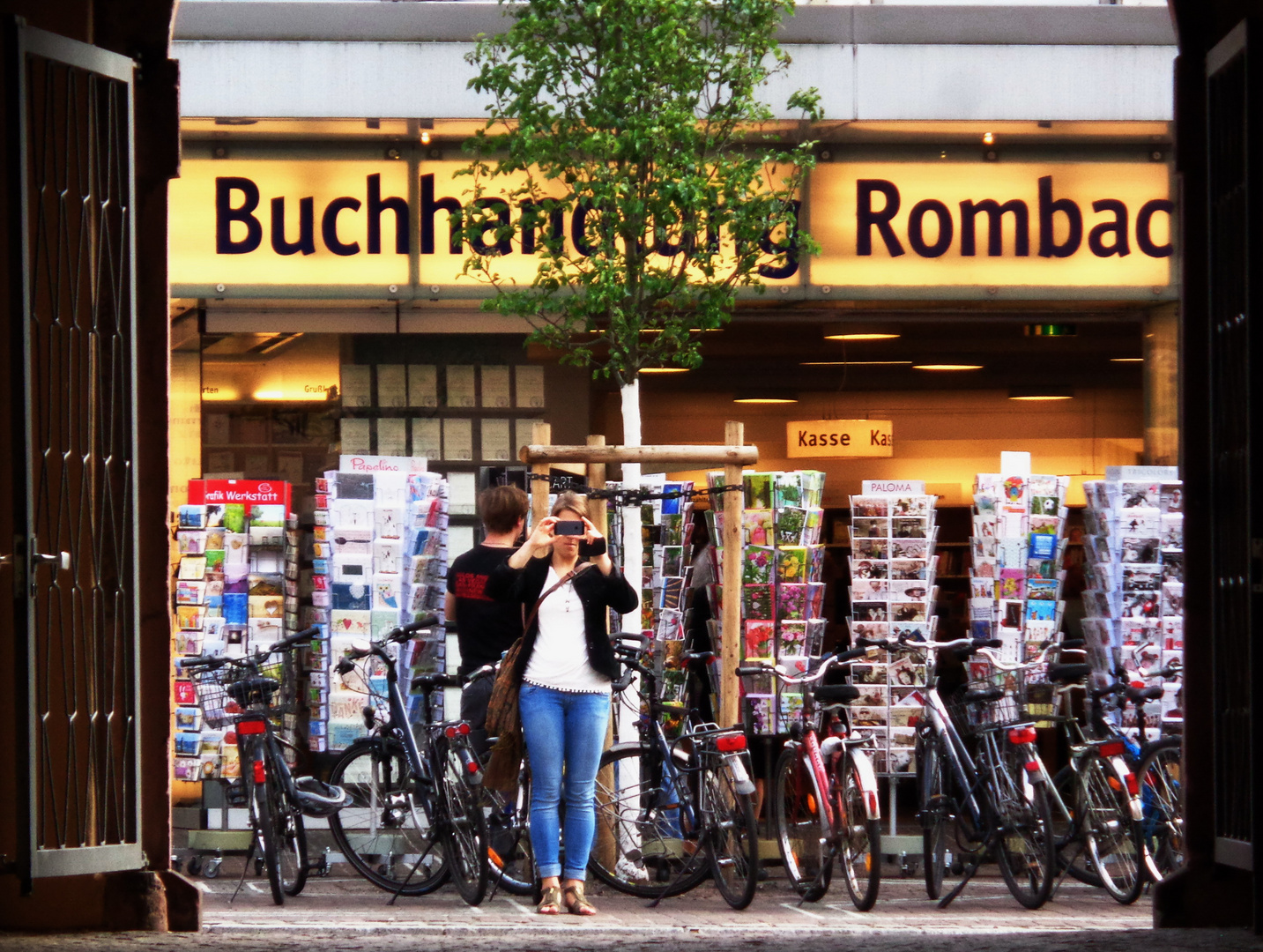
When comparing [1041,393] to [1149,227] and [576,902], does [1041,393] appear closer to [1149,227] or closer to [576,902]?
[1149,227]

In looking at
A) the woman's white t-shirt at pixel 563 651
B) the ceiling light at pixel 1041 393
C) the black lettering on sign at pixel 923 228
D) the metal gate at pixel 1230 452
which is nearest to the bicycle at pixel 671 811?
the woman's white t-shirt at pixel 563 651

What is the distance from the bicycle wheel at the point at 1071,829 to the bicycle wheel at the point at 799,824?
3.56 ft

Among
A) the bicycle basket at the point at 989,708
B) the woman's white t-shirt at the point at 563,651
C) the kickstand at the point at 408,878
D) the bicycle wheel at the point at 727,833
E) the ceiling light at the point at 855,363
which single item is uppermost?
the ceiling light at the point at 855,363

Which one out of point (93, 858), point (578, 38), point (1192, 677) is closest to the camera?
point (93, 858)

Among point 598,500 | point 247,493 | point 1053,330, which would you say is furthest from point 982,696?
point 1053,330

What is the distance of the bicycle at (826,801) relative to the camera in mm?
8102

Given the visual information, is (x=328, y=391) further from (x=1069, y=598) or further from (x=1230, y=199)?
(x=1230, y=199)

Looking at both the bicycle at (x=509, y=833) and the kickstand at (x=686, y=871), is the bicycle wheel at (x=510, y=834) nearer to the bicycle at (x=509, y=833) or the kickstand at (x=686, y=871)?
the bicycle at (x=509, y=833)

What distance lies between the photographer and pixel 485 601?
345 inches

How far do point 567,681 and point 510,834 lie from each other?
3.79ft

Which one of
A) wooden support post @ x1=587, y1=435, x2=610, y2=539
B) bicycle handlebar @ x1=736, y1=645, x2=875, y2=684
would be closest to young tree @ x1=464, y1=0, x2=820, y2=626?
wooden support post @ x1=587, y1=435, x2=610, y2=539

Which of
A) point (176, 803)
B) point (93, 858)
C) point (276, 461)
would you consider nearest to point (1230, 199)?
point (93, 858)

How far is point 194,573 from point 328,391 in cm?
262

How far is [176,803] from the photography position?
10.2m
